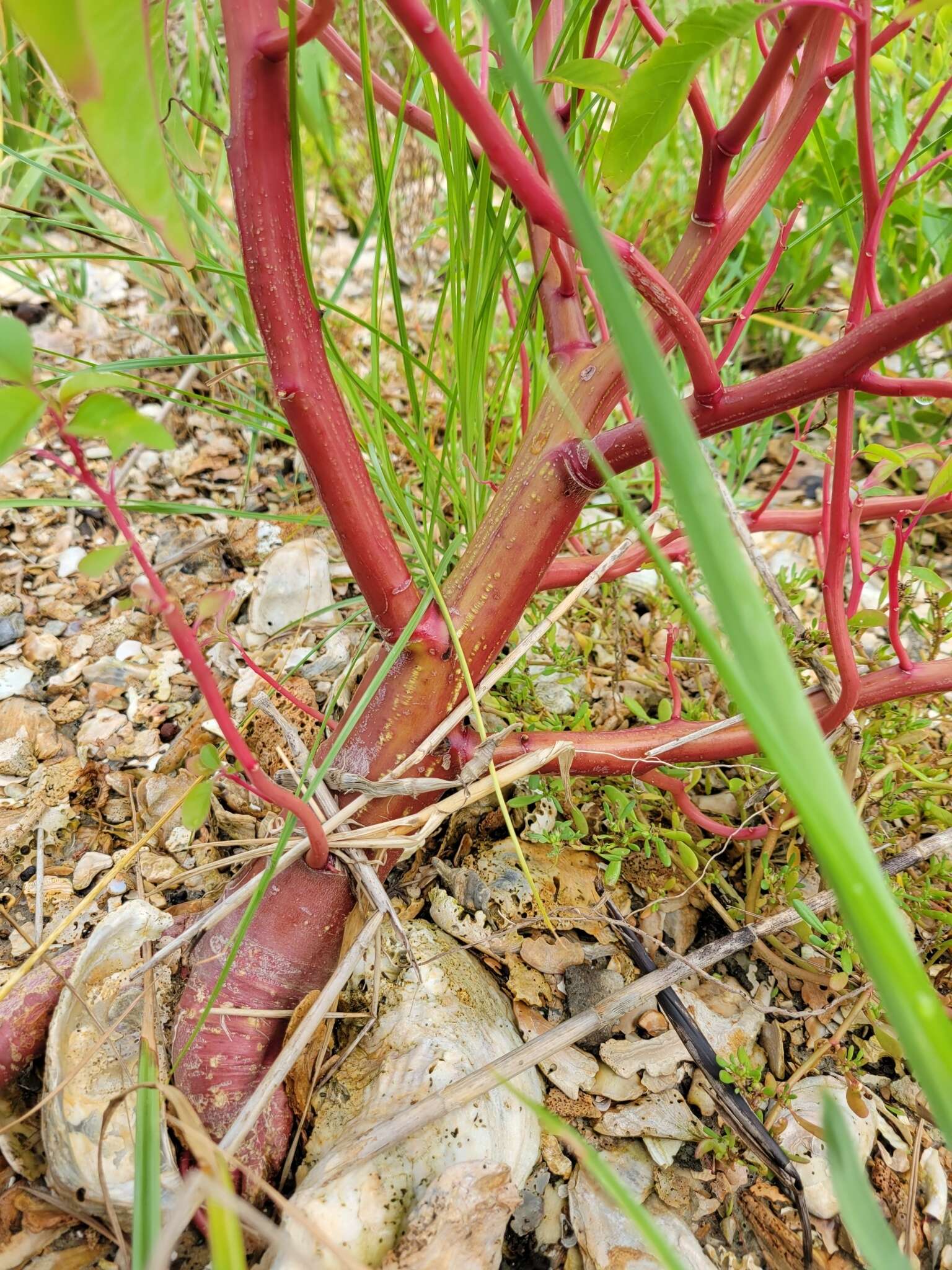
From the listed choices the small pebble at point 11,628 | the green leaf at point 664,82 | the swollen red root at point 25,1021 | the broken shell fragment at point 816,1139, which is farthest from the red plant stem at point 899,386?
the small pebble at point 11,628

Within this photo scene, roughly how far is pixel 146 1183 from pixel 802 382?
654mm

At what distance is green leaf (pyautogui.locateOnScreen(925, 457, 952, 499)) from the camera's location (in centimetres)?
65

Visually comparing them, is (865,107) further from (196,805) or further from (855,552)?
(196,805)

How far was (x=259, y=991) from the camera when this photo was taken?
0.67 m

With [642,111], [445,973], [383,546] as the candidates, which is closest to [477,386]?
[383,546]

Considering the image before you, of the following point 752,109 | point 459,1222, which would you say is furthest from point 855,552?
point 459,1222

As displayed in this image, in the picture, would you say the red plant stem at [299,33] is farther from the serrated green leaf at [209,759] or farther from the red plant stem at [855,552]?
the red plant stem at [855,552]

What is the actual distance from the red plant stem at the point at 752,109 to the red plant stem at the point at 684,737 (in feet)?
1.49

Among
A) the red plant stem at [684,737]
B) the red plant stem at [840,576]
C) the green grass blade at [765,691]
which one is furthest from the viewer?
the red plant stem at [684,737]

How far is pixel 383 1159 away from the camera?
0.59 m

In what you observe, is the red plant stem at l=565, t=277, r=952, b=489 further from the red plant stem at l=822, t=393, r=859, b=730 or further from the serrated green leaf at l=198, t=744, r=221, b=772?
the serrated green leaf at l=198, t=744, r=221, b=772

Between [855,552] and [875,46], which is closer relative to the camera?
[875,46]

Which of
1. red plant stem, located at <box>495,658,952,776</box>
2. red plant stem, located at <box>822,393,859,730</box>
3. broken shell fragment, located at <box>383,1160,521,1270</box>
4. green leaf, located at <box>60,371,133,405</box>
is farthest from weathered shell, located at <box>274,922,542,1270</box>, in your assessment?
green leaf, located at <box>60,371,133,405</box>

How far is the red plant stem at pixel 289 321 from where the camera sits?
490mm
